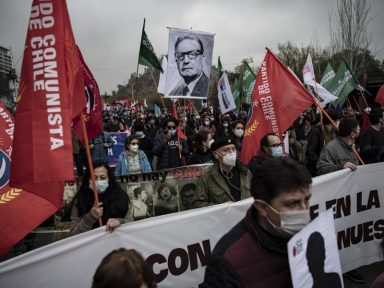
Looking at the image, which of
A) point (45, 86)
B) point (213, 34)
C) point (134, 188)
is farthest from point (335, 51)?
point (45, 86)

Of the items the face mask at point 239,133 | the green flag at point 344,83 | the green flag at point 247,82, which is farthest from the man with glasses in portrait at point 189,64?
the green flag at point 247,82

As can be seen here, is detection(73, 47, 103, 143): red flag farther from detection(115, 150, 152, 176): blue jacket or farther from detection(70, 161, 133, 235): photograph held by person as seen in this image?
detection(70, 161, 133, 235): photograph held by person

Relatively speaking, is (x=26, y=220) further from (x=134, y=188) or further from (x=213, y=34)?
(x=213, y=34)

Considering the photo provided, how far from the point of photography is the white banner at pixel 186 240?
104 inches

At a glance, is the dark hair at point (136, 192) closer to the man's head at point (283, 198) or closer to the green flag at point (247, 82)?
the man's head at point (283, 198)

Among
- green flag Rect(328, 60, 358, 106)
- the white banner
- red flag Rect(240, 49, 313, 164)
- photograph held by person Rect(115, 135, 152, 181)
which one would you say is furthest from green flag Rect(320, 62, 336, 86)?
the white banner

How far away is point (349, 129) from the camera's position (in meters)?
4.38

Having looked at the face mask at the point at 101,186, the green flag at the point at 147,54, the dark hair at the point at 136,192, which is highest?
the green flag at the point at 147,54

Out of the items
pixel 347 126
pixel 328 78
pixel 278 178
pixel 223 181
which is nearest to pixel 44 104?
pixel 278 178

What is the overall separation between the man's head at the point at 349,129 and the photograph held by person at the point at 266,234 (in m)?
2.85

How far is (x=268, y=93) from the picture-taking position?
5.38 m

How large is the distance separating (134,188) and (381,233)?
3.23m

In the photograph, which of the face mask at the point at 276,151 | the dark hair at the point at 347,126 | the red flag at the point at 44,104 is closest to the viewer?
the red flag at the point at 44,104

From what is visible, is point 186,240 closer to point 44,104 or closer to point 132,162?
point 44,104
